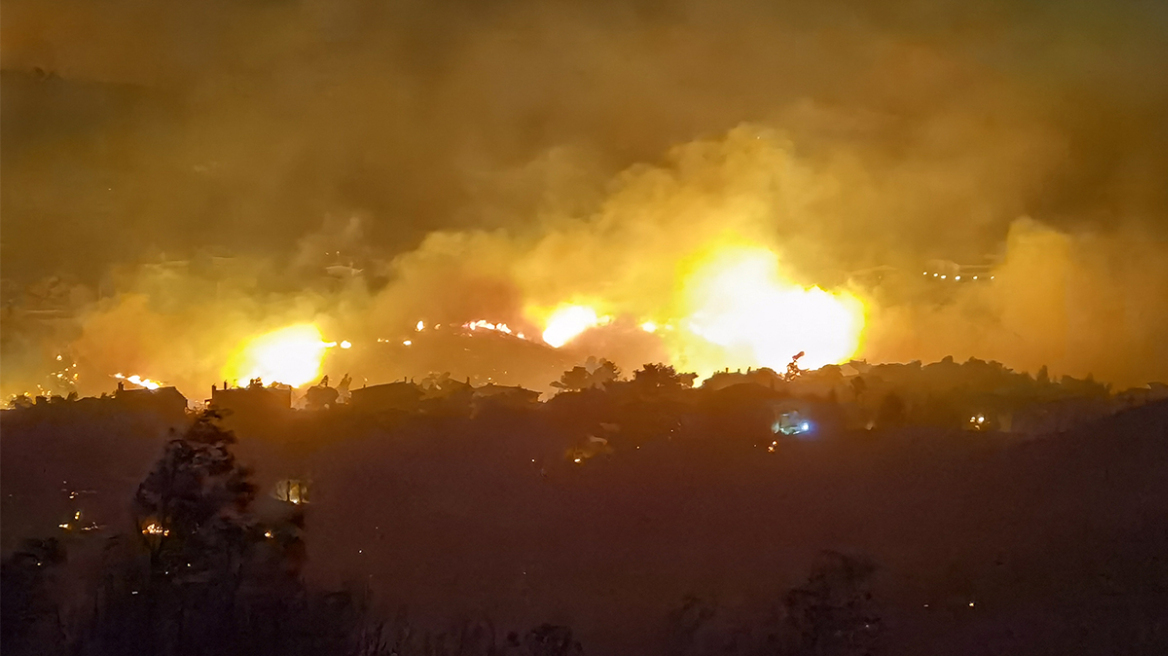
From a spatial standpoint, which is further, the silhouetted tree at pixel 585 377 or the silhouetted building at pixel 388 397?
the silhouetted tree at pixel 585 377

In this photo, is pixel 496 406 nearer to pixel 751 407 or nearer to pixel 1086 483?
pixel 751 407

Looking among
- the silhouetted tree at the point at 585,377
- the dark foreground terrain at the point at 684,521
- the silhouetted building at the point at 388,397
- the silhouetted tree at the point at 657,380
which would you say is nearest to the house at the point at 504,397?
the dark foreground terrain at the point at 684,521

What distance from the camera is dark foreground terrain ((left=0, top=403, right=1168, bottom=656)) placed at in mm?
27750

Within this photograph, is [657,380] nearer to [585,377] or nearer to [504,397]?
[585,377]

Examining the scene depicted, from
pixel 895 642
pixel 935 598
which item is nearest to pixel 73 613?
pixel 895 642

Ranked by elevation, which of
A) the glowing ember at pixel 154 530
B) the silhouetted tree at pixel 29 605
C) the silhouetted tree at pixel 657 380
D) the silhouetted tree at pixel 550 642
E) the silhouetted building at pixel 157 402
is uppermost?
the silhouetted tree at pixel 657 380

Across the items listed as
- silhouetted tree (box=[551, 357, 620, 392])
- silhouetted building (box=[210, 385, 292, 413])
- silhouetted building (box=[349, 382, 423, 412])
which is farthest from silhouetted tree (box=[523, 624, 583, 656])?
silhouetted building (box=[210, 385, 292, 413])

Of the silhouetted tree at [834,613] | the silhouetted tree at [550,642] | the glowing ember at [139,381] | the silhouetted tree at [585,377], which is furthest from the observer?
the glowing ember at [139,381]

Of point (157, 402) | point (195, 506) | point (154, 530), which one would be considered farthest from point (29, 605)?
point (157, 402)

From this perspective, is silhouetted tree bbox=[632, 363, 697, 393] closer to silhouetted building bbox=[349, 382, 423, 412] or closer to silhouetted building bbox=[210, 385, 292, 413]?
silhouetted building bbox=[349, 382, 423, 412]

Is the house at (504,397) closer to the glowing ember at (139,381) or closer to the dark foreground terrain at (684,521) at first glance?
the dark foreground terrain at (684,521)

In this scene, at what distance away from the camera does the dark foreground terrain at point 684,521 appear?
2775cm

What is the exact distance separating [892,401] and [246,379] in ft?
88.4

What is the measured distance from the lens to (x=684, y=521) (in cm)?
3322
